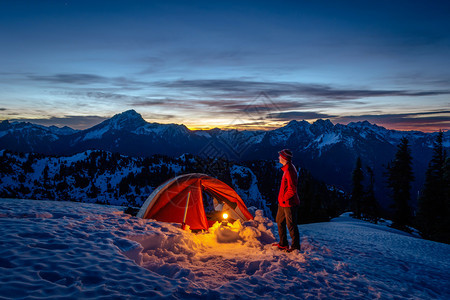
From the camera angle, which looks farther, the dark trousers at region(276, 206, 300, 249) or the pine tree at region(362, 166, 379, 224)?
the pine tree at region(362, 166, 379, 224)

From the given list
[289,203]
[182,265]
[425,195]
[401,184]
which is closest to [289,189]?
[289,203]

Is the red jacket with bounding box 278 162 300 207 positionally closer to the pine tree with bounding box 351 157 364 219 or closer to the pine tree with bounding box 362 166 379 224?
the pine tree with bounding box 362 166 379 224

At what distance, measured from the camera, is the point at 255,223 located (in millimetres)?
10555

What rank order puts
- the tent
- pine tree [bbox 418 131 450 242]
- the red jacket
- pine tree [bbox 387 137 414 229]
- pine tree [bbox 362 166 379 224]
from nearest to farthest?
the red jacket, the tent, pine tree [bbox 418 131 450 242], pine tree [bbox 387 137 414 229], pine tree [bbox 362 166 379 224]

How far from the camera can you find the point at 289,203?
7.97 m

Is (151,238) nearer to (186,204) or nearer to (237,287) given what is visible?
(186,204)

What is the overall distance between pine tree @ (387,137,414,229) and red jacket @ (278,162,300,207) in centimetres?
3508

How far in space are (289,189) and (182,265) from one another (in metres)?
3.93

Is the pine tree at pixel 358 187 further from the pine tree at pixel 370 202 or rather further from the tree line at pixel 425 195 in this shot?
the tree line at pixel 425 195

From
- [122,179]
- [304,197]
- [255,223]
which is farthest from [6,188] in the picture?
[255,223]

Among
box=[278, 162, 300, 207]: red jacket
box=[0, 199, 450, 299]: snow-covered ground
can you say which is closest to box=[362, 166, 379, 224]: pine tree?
box=[0, 199, 450, 299]: snow-covered ground

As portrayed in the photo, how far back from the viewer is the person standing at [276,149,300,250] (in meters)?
7.95

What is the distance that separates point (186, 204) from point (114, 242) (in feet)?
13.1

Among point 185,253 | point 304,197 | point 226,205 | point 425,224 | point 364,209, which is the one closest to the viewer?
point 185,253
